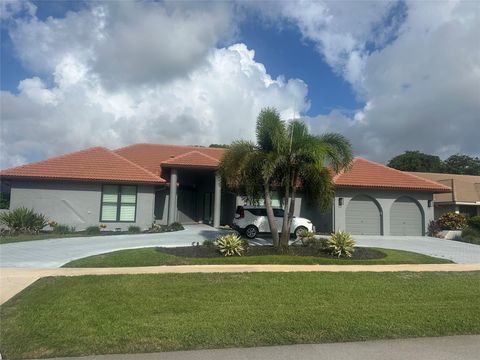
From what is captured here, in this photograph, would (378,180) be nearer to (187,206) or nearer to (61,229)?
(187,206)

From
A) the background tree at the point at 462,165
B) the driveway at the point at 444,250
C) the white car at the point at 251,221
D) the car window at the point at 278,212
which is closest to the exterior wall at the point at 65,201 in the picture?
the white car at the point at 251,221

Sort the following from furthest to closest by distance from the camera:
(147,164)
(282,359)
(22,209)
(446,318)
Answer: (147,164), (22,209), (446,318), (282,359)

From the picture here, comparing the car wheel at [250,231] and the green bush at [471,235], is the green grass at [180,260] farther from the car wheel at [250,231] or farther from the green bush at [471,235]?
the green bush at [471,235]

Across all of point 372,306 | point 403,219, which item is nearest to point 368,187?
point 403,219

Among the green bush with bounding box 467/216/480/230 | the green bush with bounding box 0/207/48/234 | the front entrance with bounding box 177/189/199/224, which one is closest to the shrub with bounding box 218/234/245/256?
the green bush with bounding box 0/207/48/234

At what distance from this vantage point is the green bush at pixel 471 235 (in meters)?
21.2

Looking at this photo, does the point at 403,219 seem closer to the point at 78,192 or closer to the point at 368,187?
the point at 368,187

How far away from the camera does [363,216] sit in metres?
24.3

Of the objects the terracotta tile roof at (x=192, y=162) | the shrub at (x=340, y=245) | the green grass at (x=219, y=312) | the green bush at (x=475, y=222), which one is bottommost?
the green grass at (x=219, y=312)

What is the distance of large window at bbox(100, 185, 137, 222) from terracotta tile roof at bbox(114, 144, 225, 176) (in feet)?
14.3

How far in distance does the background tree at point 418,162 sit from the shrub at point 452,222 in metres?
39.2

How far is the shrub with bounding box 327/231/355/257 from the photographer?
13.5 metres

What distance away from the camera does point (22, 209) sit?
19.6 metres

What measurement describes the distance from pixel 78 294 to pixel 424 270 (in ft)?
28.6
